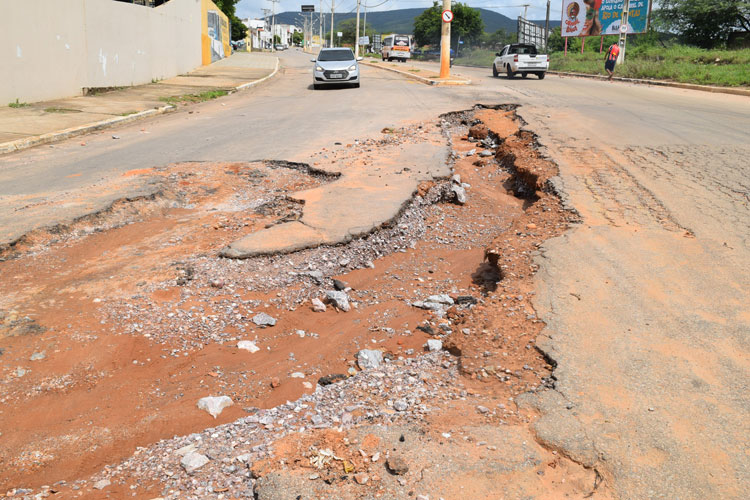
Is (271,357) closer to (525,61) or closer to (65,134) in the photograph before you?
(65,134)

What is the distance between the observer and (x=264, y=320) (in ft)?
13.6

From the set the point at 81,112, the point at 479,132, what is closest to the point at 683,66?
the point at 479,132

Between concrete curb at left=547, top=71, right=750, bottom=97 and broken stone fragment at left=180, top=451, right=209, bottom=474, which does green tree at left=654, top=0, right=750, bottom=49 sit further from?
broken stone fragment at left=180, top=451, right=209, bottom=474

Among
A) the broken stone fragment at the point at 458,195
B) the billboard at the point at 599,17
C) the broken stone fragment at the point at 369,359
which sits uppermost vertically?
the billboard at the point at 599,17

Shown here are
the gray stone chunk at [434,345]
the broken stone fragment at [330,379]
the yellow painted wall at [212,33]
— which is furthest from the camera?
the yellow painted wall at [212,33]

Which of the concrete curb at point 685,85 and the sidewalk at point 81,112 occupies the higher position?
the concrete curb at point 685,85

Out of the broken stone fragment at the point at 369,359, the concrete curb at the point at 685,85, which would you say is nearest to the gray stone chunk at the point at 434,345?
the broken stone fragment at the point at 369,359

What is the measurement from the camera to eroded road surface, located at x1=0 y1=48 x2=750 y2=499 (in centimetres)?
242

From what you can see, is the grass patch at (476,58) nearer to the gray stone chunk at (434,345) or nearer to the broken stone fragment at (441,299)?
the broken stone fragment at (441,299)

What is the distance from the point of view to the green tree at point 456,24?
67250mm

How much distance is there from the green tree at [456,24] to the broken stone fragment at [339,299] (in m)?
67.9

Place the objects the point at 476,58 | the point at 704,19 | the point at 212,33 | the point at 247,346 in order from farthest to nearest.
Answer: the point at 476,58 → the point at 212,33 → the point at 704,19 → the point at 247,346

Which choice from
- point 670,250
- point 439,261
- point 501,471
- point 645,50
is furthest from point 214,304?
point 645,50

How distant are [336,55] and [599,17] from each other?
23164mm
